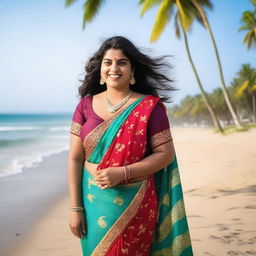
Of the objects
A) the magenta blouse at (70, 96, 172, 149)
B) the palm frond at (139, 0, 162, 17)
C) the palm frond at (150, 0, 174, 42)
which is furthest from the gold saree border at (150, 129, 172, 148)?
the palm frond at (139, 0, 162, 17)

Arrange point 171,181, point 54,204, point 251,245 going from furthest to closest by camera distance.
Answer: point 54,204 < point 251,245 < point 171,181

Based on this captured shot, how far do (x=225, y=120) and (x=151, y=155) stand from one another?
151ft

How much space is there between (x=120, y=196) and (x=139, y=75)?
67cm

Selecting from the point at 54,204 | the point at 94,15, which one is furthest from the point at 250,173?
the point at 94,15

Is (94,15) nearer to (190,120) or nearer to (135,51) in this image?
(135,51)

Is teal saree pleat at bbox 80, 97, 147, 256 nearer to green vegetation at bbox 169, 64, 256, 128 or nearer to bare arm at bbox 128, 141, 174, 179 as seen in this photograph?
bare arm at bbox 128, 141, 174, 179

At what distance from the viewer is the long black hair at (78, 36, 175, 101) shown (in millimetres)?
1937

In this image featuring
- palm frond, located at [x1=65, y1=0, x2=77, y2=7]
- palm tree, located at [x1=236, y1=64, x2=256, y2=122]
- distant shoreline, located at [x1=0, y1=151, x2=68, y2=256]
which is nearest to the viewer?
distant shoreline, located at [x1=0, y1=151, x2=68, y2=256]

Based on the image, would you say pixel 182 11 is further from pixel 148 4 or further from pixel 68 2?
pixel 68 2

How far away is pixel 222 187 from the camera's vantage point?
6.12 m

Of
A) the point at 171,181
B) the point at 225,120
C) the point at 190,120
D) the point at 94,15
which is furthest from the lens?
the point at 190,120

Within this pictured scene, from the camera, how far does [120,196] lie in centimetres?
181

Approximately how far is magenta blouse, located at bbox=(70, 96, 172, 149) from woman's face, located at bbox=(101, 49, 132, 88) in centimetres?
18

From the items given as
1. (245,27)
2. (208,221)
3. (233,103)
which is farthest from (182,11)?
(233,103)
